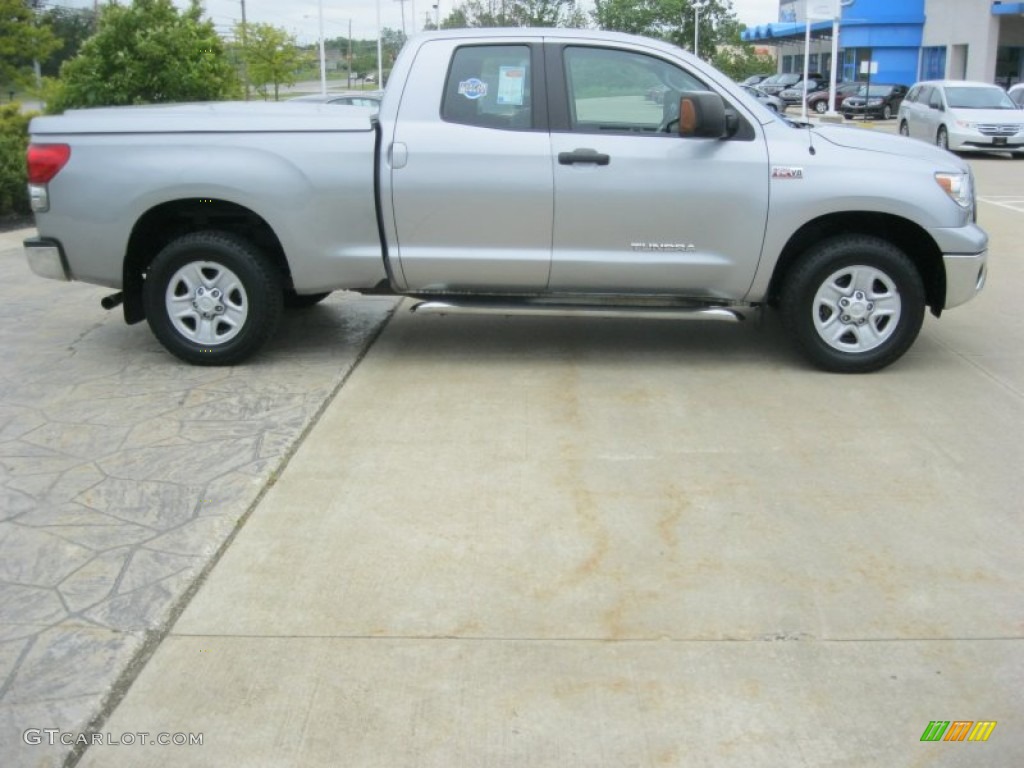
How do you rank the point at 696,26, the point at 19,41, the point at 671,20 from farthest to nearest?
the point at 671,20
the point at 696,26
the point at 19,41

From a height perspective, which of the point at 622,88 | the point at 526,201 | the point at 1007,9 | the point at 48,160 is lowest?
the point at 526,201

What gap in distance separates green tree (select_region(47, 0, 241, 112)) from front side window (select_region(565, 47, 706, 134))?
808cm

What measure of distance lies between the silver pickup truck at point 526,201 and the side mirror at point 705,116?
23 mm

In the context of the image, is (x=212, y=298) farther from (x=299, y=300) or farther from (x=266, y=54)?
(x=266, y=54)

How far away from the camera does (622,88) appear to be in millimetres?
6738

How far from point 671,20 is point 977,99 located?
41.7 meters

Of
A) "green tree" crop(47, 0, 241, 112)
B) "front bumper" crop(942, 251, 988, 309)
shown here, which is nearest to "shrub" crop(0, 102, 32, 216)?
"green tree" crop(47, 0, 241, 112)

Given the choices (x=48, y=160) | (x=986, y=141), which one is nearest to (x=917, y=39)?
(x=986, y=141)

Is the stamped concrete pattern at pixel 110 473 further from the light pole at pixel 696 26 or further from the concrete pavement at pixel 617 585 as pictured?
the light pole at pixel 696 26

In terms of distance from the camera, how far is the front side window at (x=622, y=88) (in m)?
6.69

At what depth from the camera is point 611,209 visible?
21.7ft

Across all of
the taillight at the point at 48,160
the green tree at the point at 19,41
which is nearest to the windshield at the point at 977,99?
→ the green tree at the point at 19,41

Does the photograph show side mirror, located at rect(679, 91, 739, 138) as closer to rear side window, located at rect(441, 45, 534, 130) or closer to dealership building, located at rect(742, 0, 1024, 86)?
rear side window, located at rect(441, 45, 534, 130)

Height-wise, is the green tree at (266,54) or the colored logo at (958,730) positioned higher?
the green tree at (266,54)
